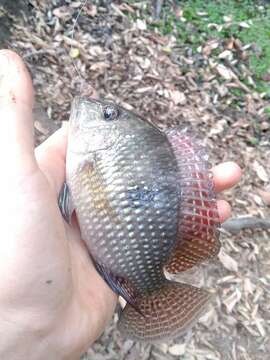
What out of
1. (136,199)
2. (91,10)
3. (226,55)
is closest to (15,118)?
(136,199)

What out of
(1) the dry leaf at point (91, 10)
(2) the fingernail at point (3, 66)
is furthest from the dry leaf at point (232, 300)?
(1) the dry leaf at point (91, 10)

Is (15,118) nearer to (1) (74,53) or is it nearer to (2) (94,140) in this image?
(2) (94,140)

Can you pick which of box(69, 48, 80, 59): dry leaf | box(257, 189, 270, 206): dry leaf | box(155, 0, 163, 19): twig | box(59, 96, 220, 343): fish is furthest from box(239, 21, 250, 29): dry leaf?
box(59, 96, 220, 343): fish

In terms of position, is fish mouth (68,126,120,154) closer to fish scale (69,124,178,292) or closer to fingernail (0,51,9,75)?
fish scale (69,124,178,292)

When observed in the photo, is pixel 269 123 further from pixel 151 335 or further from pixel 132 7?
pixel 151 335

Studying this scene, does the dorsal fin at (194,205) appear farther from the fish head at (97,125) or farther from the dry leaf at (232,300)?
the dry leaf at (232,300)

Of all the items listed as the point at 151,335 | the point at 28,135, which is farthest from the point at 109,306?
the point at 28,135
